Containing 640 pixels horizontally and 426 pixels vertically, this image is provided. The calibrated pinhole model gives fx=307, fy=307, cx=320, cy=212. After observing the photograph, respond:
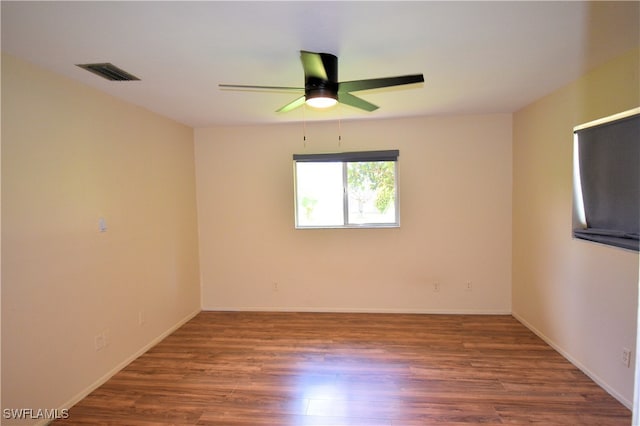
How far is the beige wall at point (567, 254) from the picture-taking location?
6.97 ft

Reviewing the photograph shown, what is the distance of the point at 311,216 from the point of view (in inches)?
159

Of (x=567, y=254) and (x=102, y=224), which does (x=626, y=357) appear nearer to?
(x=567, y=254)

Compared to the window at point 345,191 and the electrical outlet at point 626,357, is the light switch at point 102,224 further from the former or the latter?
the electrical outlet at point 626,357

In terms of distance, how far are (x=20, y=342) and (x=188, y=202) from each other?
2.19 metres

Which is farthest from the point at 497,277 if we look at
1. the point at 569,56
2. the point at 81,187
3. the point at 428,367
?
the point at 81,187

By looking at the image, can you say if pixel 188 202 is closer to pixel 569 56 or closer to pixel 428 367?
pixel 428 367

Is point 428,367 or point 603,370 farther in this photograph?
point 428,367

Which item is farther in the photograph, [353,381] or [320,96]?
[353,381]

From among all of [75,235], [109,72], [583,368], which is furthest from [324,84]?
[583,368]

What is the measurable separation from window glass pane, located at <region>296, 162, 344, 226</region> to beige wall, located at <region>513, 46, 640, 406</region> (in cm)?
208

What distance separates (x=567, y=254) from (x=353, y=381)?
2155 mm

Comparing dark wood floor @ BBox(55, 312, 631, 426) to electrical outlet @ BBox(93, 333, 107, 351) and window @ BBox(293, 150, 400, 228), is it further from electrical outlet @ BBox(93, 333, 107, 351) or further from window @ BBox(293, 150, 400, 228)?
window @ BBox(293, 150, 400, 228)

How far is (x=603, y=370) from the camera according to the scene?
2299 millimetres

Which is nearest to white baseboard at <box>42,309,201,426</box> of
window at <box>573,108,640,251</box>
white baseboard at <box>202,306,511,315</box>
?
white baseboard at <box>202,306,511,315</box>
